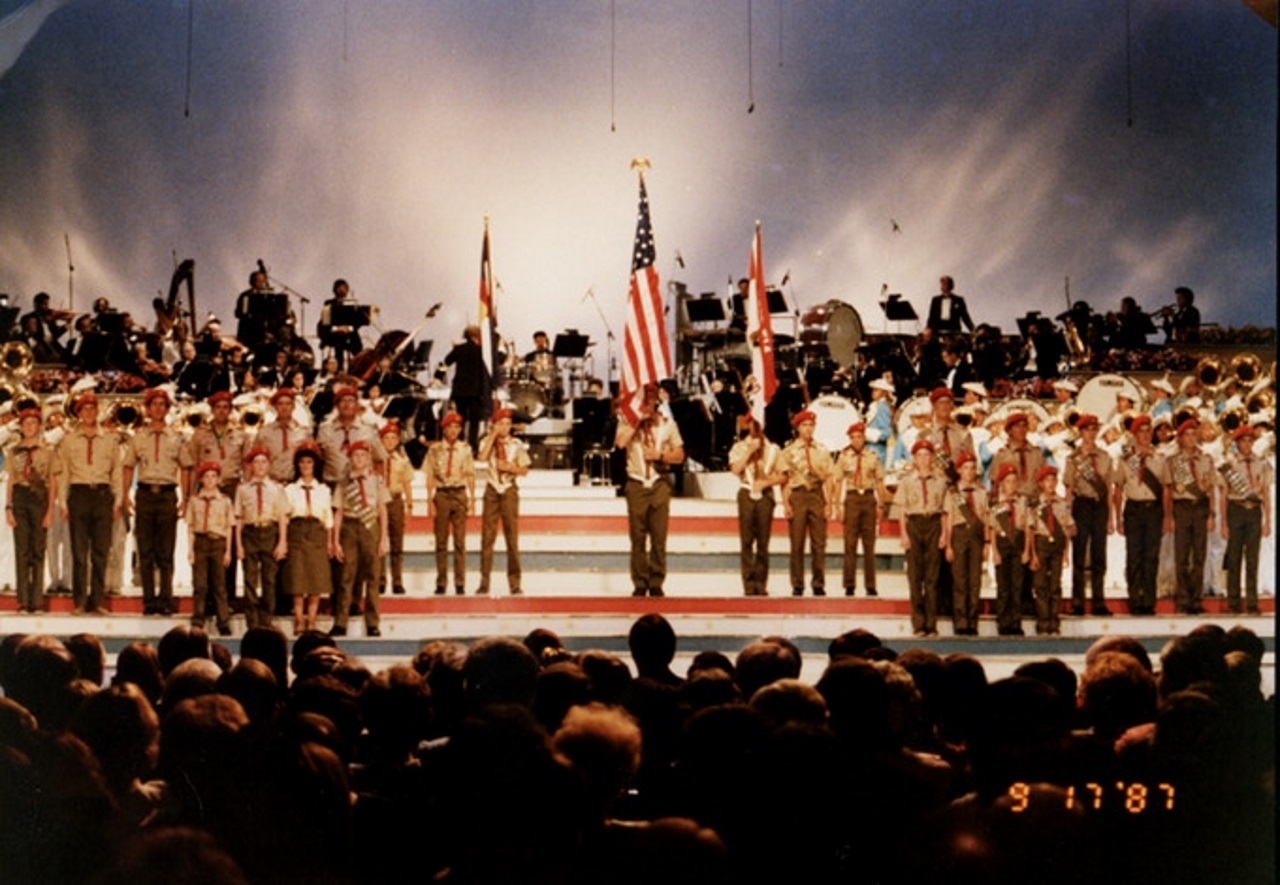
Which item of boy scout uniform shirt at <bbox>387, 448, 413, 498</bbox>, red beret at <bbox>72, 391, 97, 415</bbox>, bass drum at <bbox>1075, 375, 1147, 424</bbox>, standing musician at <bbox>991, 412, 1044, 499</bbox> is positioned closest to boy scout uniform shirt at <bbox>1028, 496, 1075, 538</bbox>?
standing musician at <bbox>991, 412, 1044, 499</bbox>

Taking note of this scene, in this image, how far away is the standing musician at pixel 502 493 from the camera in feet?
27.8

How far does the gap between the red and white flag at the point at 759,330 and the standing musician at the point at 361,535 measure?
2428 millimetres

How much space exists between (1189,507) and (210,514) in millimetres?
5910

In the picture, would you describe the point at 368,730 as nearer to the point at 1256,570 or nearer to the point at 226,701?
the point at 226,701

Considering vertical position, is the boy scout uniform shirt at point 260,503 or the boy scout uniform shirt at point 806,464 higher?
the boy scout uniform shirt at point 806,464

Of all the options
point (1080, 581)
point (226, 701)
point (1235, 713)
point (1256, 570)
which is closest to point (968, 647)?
point (1080, 581)

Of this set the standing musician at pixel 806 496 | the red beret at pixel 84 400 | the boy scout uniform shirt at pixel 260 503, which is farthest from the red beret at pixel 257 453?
the standing musician at pixel 806 496

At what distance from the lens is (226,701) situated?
4.74m

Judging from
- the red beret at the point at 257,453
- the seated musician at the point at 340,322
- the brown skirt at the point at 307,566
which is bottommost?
the brown skirt at the point at 307,566

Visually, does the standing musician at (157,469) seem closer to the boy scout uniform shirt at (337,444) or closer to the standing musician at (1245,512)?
the boy scout uniform shirt at (337,444)

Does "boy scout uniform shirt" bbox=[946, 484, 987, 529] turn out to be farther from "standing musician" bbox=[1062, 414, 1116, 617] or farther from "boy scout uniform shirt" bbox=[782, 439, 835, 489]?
"boy scout uniform shirt" bbox=[782, 439, 835, 489]

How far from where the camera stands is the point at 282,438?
884 centimetres

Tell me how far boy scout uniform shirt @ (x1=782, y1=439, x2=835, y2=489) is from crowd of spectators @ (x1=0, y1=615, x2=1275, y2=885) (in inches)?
155

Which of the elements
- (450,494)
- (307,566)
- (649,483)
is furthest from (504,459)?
(307,566)
